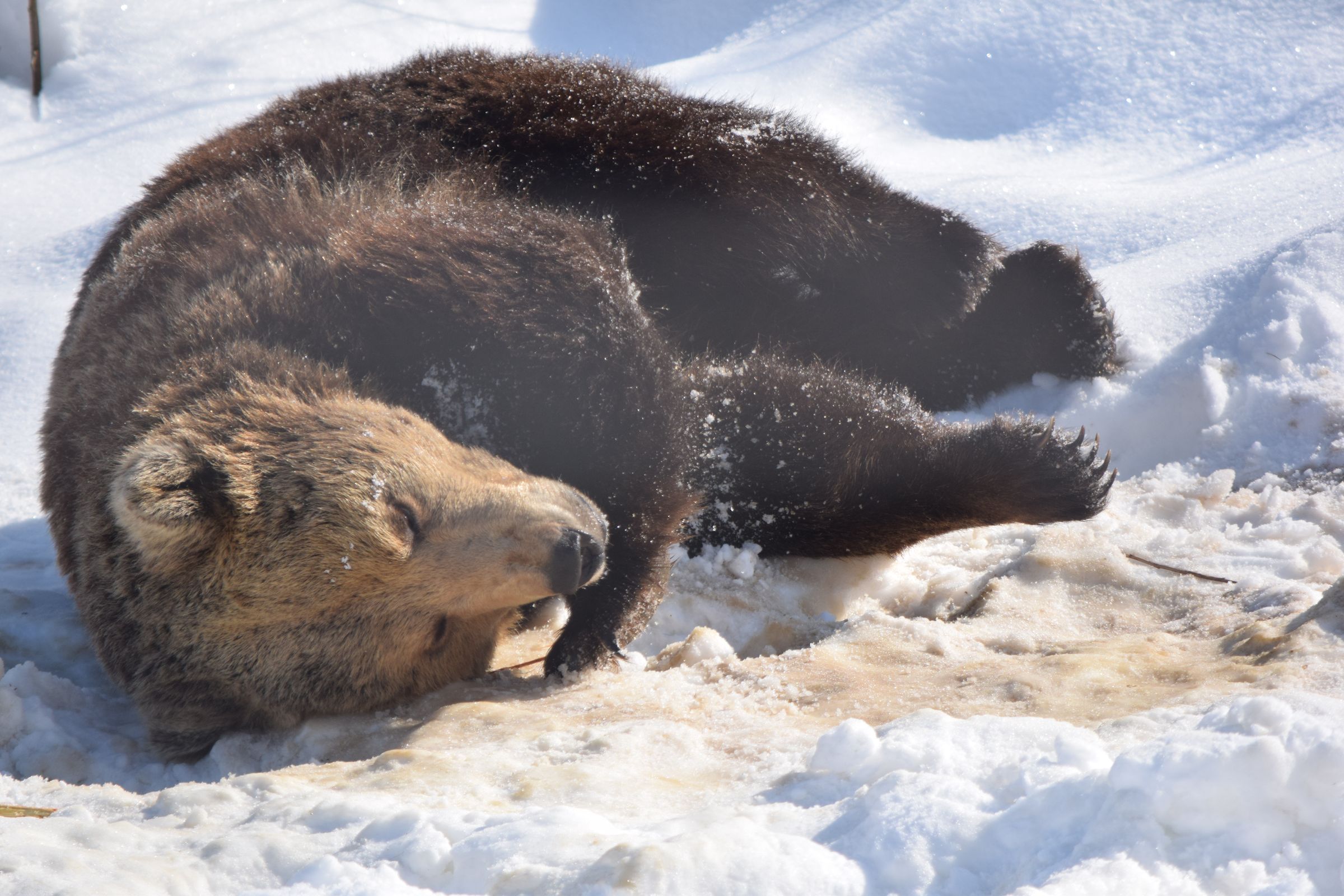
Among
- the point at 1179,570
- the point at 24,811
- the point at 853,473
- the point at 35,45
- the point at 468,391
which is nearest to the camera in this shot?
the point at 24,811

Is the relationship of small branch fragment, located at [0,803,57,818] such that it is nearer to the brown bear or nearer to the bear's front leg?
the brown bear

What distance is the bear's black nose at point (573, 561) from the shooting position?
2541mm

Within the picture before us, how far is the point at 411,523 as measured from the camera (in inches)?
104

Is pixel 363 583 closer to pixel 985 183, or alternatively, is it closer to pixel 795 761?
pixel 795 761

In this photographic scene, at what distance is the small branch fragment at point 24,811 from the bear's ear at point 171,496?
2.18 ft

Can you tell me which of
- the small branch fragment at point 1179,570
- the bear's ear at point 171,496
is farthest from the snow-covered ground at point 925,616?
the bear's ear at point 171,496

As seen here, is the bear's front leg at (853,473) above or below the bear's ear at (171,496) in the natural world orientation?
below

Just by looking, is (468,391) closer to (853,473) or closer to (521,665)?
(521,665)

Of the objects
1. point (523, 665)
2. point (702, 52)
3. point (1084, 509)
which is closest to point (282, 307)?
point (523, 665)

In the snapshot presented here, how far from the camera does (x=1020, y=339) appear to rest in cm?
462

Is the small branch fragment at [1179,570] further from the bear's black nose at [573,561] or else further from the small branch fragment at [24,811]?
the small branch fragment at [24,811]

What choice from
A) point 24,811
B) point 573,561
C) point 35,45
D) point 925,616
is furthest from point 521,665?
point 35,45

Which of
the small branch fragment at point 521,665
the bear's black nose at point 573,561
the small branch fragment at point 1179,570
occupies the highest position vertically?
the bear's black nose at point 573,561

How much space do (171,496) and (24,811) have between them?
724mm
